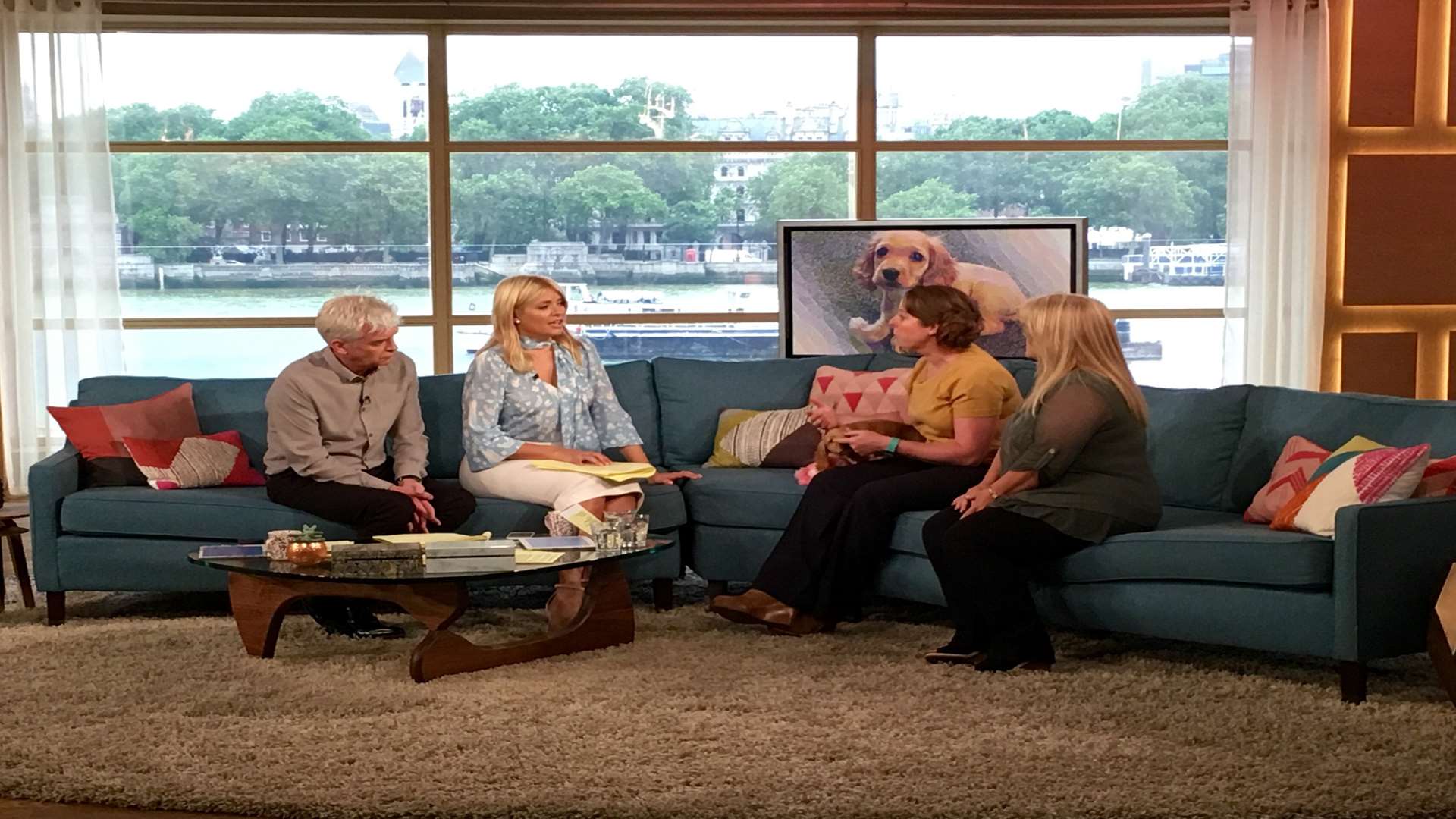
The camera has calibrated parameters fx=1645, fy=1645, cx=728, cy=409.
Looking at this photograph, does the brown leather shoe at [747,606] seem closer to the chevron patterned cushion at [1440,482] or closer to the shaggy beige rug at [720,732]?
the shaggy beige rug at [720,732]

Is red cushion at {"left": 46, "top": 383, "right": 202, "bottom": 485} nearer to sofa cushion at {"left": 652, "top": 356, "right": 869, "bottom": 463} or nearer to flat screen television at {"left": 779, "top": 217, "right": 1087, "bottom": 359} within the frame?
sofa cushion at {"left": 652, "top": 356, "right": 869, "bottom": 463}

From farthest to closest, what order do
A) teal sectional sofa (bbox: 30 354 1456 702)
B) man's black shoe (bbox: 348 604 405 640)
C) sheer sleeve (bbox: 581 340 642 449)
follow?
sheer sleeve (bbox: 581 340 642 449) < man's black shoe (bbox: 348 604 405 640) < teal sectional sofa (bbox: 30 354 1456 702)

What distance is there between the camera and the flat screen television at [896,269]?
690 cm

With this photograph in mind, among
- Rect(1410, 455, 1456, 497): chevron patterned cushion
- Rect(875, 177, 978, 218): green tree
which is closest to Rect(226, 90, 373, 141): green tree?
Rect(875, 177, 978, 218): green tree

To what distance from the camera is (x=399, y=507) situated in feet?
15.8

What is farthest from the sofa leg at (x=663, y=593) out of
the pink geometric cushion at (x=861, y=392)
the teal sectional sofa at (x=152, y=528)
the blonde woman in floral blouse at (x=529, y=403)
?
the pink geometric cushion at (x=861, y=392)

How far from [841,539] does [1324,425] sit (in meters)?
1.41

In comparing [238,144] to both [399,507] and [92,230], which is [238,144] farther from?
[399,507]

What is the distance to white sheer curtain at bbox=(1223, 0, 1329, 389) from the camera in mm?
7844

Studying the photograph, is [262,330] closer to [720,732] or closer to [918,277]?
[918,277]

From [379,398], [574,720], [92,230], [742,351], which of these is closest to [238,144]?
[92,230]

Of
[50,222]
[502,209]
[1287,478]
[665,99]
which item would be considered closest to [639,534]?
[1287,478]

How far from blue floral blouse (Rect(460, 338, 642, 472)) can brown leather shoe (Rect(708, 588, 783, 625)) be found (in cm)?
78

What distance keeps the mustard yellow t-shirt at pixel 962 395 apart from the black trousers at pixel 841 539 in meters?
0.19
